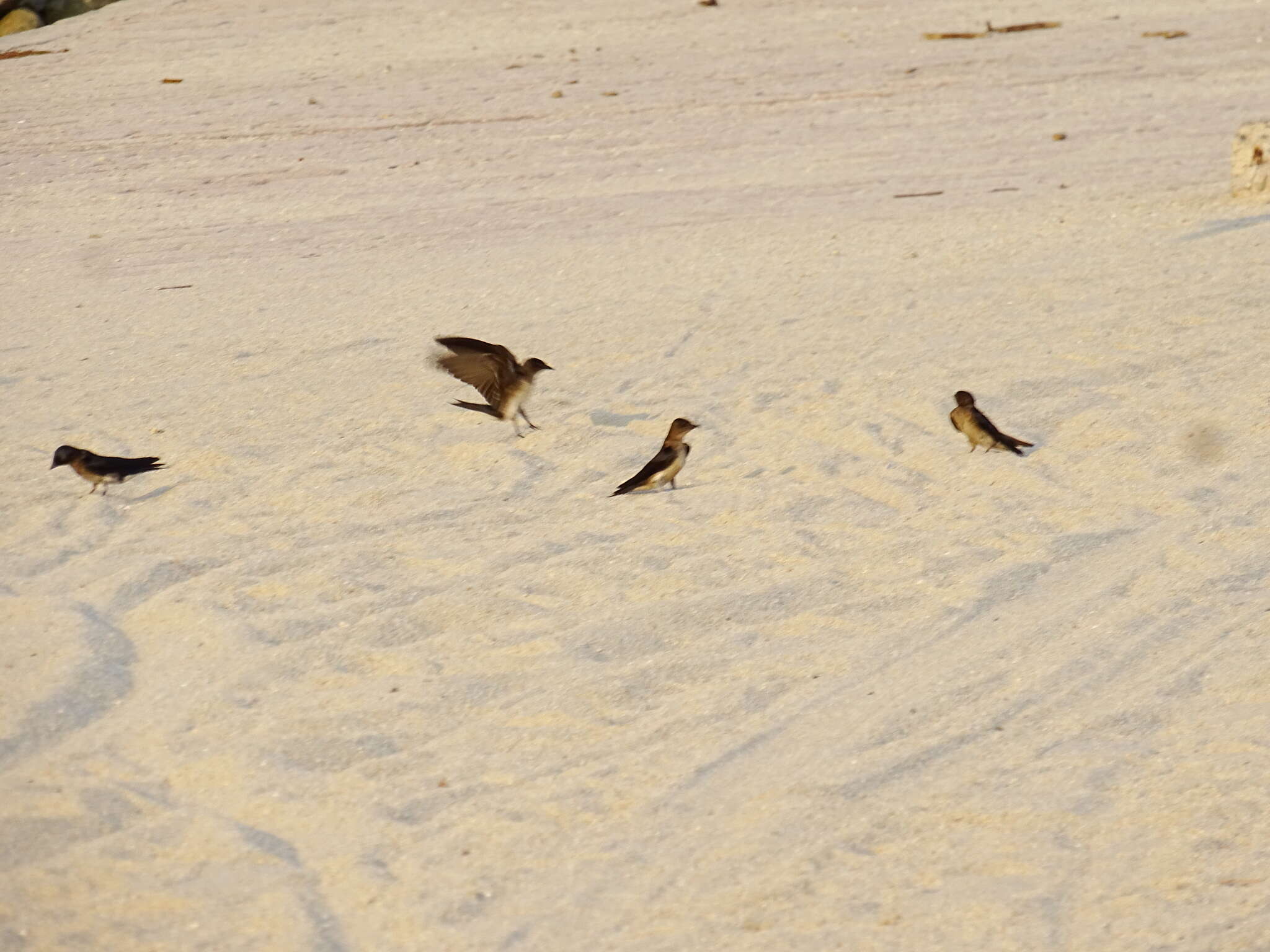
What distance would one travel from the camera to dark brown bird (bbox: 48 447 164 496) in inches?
230

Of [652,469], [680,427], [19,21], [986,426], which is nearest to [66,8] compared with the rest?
[19,21]

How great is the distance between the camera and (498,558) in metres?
5.34

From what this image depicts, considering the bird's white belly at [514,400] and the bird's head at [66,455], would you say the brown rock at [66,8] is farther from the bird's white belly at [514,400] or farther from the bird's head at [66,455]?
the bird's white belly at [514,400]

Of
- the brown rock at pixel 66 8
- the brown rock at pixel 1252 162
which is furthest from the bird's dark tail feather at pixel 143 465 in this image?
the brown rock at pixel 66 8

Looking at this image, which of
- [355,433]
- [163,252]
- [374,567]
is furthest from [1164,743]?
[163,252]

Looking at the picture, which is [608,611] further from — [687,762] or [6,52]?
[6,52]

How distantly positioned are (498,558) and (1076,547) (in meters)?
1.96

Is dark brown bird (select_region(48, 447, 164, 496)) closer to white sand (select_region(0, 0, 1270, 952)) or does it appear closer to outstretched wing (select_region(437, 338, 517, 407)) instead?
white sand (select_region(0, 0, 1270, 952))

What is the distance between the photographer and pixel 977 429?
5.96 metres

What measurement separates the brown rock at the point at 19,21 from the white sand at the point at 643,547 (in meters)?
3.94

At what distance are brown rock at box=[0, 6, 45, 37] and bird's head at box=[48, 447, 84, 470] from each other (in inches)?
398

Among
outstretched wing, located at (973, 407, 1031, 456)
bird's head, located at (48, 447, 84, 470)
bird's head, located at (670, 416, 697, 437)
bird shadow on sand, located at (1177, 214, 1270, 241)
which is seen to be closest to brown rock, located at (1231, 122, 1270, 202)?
bird shadow on sand, located at (1177, 214, 1270, 241)

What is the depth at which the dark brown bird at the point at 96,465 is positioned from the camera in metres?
5.83

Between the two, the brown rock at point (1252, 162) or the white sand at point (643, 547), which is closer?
the white sand at point (643, 547)
